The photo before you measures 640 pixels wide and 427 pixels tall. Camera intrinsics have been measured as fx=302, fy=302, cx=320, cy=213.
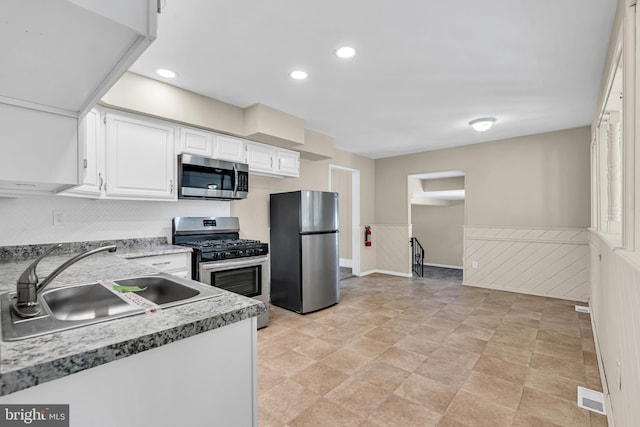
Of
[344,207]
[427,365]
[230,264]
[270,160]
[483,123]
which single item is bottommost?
[427,365]

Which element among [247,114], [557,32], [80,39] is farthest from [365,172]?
[80,39]

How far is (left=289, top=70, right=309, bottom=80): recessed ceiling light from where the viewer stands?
276 centimetres

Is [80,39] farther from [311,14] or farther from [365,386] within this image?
[365,386]

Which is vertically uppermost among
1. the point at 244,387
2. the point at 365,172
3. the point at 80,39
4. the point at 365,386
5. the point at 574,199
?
the point at 365,172

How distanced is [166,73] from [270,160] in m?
1.53

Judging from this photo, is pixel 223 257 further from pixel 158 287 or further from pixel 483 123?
pixel 483 123

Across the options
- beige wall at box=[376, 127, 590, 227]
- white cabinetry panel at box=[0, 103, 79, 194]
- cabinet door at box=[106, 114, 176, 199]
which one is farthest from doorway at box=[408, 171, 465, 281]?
white cabinetry panel at box=[0, 103, 79, 194]

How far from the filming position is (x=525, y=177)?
481 cm

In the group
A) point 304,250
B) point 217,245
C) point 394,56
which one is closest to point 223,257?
point 217,245

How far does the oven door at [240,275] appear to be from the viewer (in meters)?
2.96

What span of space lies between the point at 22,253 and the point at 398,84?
3616 millimetres

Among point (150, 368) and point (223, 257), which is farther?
point (223, 257)

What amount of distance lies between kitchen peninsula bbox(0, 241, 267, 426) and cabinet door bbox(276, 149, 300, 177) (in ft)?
10.0

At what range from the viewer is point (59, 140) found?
1.39 m
